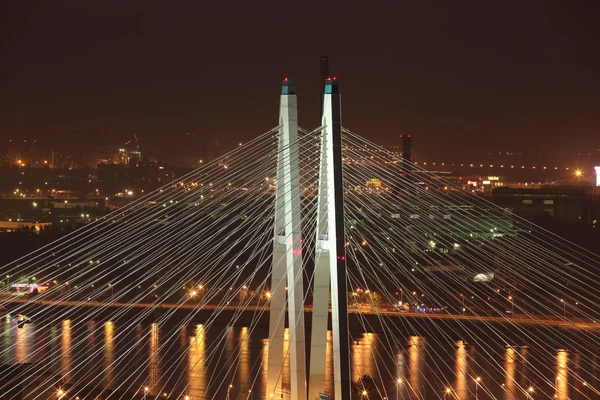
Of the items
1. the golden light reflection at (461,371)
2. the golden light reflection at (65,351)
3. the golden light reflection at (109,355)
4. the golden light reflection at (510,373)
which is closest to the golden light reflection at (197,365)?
the golden light reflection at (109,355)

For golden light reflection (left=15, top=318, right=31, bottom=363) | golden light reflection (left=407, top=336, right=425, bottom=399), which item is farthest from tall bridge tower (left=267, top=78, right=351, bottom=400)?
golden light reflection (left=15, top=318, right=31, bottom=363)

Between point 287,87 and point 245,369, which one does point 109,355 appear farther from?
point 287,87

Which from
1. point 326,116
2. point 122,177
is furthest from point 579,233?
point 122,177

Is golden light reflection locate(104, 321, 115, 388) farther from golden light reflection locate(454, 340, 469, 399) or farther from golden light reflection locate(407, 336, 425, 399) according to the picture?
golden light reflection locate(454, 340, 469, 399)

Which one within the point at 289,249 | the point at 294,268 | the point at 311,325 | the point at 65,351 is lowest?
the point at 65,351

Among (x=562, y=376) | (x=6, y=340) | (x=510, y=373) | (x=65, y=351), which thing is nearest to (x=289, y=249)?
(x=510, y=373)

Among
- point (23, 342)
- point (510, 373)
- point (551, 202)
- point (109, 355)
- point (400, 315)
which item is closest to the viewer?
point (510, 373)
